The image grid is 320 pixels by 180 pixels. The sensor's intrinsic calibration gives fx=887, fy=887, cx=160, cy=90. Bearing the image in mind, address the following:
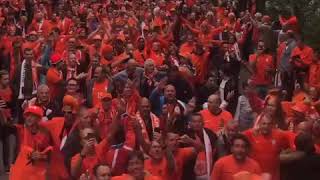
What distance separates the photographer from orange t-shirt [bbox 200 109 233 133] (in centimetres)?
1086

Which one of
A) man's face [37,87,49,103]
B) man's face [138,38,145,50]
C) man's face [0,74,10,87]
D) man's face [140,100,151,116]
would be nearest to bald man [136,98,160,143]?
man's face [140,100,151,116]

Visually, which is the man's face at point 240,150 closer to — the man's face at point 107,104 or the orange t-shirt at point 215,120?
the orange t-shirt at point 215,120

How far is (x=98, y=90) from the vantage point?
1284cm

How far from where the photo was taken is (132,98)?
459 inches

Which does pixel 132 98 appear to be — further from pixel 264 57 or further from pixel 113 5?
pixel 113 5

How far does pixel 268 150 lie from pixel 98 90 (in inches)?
153

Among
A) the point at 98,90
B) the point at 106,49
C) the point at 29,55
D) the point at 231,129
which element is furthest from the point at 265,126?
the point at 106,49

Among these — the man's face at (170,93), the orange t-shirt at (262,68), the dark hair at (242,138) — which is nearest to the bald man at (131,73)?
the man's face at (170,93)

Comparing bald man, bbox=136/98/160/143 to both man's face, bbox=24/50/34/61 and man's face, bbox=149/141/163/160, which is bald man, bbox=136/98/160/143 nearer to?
man's face, bbox=149/141/163/160

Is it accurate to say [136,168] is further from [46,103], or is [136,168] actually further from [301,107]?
[301,107]

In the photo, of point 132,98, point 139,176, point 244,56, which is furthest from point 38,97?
point 244,56

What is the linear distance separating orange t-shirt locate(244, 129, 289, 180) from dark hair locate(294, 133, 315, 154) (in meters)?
0.59

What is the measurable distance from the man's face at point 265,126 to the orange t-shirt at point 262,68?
17.8ft

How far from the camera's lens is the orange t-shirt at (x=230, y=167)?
28.4 feet
